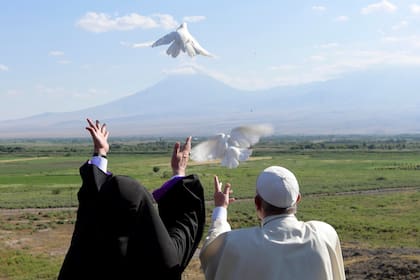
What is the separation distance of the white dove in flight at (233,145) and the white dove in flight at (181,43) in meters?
0.61

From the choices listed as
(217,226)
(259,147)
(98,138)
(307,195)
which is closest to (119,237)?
(98,138)

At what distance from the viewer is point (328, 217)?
21969 millimetres

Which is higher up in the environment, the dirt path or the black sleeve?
the black sleeve

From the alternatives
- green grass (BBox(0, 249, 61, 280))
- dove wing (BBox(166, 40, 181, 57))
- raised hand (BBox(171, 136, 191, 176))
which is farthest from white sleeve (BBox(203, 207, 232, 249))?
green grass (BBox(0, 249, 61, 280))

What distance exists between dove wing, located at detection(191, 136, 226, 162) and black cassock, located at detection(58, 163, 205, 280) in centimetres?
103

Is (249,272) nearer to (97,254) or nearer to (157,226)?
(157,226)

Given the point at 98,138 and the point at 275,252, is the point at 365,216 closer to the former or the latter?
the point at 275,252

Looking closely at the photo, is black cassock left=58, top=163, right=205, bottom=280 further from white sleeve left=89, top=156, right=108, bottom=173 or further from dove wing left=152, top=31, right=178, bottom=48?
dove wing left=152, top=31, right=178, bottom=48

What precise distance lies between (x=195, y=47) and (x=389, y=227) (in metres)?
16.7

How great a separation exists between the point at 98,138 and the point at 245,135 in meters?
1.20

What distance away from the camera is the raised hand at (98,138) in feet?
8.26

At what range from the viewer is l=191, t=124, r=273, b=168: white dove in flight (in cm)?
335

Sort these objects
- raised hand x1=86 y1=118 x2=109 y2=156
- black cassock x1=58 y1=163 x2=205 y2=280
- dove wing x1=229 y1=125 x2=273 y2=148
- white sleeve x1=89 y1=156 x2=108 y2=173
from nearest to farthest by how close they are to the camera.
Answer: black cassock x1=58 y1=163 x2=205 y2=280 < white sleeve x1=89 y1=156 x2=108 y2=173 < raised hand x1=86 y1=118 x2=109 y2=156 < dove wing x1=229 y1=125 x2=273 y2=148

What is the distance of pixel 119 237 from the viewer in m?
2.20
